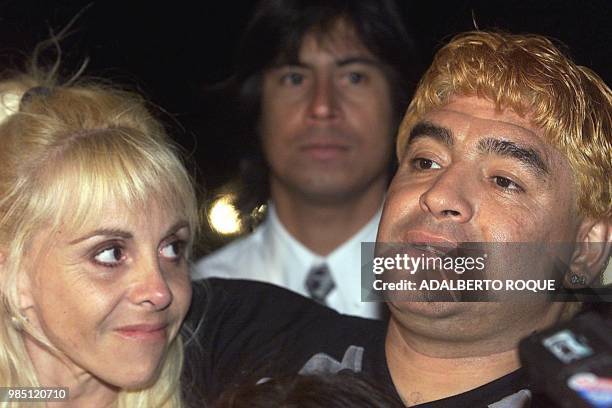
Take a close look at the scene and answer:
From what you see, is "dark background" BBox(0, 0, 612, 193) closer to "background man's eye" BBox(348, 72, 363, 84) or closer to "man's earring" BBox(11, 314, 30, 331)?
"background man's eye" BBox(348, 72, 363, 84)

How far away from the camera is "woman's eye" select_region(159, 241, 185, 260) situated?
1523 mm

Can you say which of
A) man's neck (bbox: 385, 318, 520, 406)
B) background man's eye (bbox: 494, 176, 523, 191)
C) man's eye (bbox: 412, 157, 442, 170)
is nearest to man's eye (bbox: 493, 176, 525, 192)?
background man's eye (bbox: 494, 176, 523, 191)

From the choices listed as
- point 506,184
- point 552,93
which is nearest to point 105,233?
point 506,184

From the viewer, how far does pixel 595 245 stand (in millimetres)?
1510

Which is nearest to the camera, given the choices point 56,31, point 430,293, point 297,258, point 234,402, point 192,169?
point 234,402

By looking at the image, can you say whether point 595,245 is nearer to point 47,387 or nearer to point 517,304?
point 517,304

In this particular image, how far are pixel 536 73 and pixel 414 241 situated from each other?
0.34 metres

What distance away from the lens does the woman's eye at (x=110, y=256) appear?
144 cm

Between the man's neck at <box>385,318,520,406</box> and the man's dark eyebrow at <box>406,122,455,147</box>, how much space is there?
1.09ft

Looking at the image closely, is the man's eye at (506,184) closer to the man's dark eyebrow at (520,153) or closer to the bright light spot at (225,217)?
the man's dark eyebrow at (520,153)

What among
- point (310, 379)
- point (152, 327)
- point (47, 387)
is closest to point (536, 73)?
point (310, 379)

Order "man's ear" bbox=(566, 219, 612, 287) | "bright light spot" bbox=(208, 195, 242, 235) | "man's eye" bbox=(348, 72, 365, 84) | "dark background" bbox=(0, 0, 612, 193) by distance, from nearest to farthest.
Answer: "man's ear" bbox=(566, 219, 612, 287) → "dark background" bbox=(0, 0, 612, 193) → "bright light spot" bbox=(208, 195, 242, 235) → "man's eye" bbox=(348, 72, 365, 84)

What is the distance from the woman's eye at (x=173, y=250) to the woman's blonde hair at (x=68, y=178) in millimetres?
47

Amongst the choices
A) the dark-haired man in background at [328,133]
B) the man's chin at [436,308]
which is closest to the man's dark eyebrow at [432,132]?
the man's chin at [436,308]
